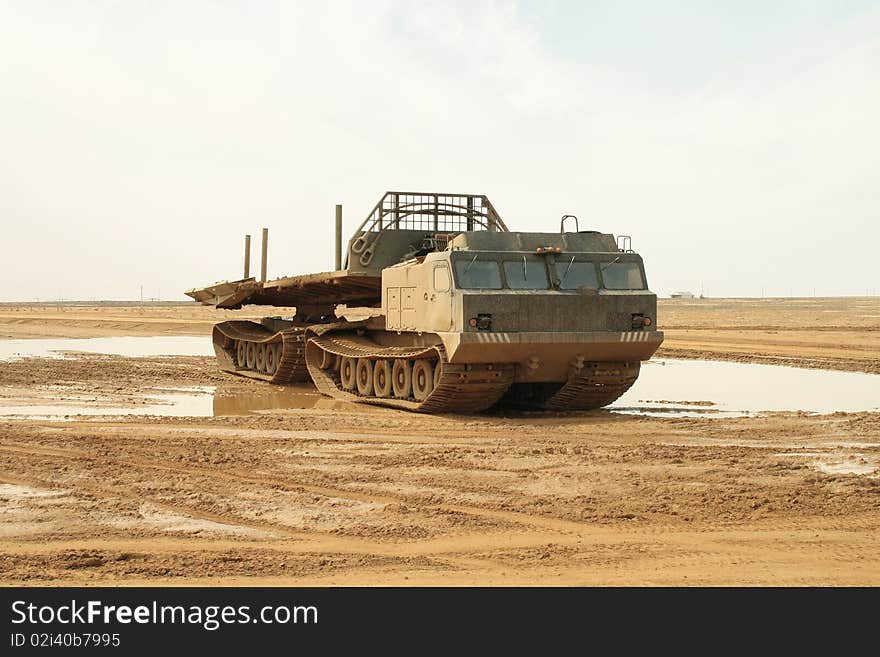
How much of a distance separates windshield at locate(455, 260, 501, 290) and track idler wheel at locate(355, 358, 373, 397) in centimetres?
335

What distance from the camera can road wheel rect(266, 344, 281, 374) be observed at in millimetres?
21970

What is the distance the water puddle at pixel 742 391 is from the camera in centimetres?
1603

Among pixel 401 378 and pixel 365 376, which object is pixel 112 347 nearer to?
pixel 365 376

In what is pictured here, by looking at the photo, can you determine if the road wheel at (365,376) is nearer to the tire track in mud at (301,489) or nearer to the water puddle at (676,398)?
the water puddle at (676,398)

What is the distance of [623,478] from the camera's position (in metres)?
9.68

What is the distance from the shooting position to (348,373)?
1852 centimetres

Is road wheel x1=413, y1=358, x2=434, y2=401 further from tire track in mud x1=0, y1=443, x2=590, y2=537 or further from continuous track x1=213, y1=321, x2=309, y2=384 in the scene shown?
tire track in mud x1=0, y1=443, x2=590, y2=537

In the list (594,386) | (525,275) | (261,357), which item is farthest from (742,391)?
(261,357)

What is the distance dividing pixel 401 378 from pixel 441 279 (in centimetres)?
228

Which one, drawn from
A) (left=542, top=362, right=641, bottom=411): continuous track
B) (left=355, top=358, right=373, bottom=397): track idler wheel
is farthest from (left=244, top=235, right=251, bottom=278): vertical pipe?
(left=542, top=362, right=641, bottom=411): continuous track

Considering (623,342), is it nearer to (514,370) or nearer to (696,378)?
(514,370)

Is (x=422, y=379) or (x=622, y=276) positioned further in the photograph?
(x=422, y=379)

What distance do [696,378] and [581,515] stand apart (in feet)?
46.8

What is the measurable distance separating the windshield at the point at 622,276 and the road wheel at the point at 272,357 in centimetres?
838
